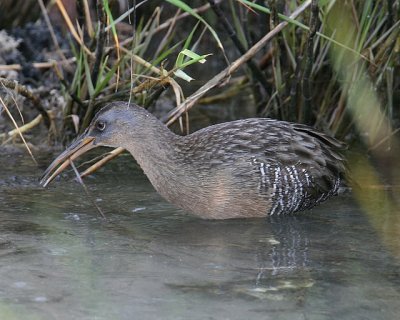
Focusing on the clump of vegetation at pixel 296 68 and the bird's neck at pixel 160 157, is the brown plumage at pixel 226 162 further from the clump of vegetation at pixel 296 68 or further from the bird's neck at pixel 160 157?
the clump of vegetation at pixel 296 68

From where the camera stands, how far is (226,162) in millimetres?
4898

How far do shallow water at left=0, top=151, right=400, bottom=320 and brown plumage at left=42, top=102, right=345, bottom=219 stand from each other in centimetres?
11

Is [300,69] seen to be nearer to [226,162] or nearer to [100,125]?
[226,162]

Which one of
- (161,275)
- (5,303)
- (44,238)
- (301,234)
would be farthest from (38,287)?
(301,234)

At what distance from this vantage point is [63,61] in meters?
6.71

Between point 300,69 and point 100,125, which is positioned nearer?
point 100,125

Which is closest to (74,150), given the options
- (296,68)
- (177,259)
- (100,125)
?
(100,125)

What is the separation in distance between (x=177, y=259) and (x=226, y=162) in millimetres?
997

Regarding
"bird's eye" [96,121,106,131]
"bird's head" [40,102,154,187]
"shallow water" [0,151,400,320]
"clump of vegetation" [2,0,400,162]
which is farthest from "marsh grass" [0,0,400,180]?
"shallow water" [0,151,400,320]

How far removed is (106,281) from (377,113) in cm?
302

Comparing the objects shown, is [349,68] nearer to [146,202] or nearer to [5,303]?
[146,202]

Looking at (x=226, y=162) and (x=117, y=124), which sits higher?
(x=117, y=124)

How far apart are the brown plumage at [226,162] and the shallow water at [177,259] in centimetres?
11

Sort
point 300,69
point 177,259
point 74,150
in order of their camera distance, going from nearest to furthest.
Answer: point 177,259, point 74,150, point 300,69
